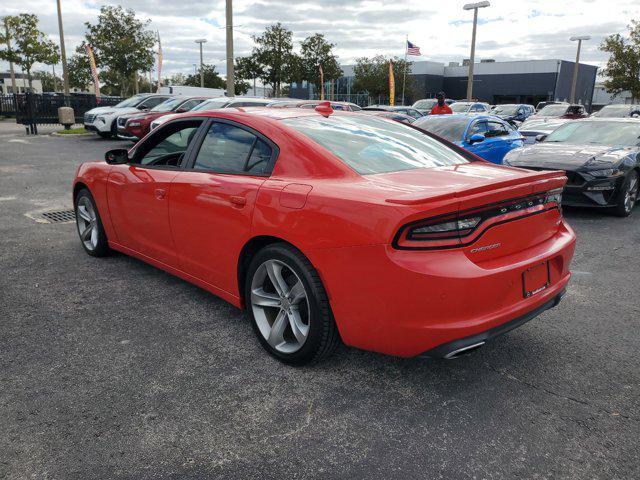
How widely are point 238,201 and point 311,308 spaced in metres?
0.86

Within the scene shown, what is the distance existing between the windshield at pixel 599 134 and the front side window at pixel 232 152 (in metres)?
6.94

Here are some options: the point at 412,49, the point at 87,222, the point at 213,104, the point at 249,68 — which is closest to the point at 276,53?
the point at 249,68

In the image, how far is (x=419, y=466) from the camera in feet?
7.61

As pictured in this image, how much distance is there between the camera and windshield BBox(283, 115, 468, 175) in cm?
321

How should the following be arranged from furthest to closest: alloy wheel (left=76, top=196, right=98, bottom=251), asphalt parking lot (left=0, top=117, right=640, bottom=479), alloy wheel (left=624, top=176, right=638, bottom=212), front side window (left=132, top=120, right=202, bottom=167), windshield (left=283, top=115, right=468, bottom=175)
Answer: alloy wheel (left=624, top=176, right=638, bottom=212), alloy wheel (left=76, top=196, right=98, bottom=251), front side window (left=132, top=120, right=202, bottom=167), windshield (left=283, top=115, right=468, bottom=175), asphalt parking lot (left=0, top=117, right=640, bottom=479)

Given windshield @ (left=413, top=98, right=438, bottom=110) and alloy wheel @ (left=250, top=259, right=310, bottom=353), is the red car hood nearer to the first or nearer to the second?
alloy wheel @ (left=250, top=259, right=310, bottom=353)

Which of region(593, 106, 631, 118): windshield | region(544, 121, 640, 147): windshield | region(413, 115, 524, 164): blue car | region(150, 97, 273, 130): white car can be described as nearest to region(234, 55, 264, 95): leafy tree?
region(150, 97, 273, 130): white car

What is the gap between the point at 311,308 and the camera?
2.89 meters

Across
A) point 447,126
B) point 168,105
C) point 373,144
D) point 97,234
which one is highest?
point 168,105

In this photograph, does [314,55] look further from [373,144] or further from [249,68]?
[373,144]

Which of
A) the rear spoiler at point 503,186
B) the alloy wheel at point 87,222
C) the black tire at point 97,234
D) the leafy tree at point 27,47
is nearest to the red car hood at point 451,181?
the rear spoiler at point 503,186

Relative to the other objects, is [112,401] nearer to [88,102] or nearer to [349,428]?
[349,428]

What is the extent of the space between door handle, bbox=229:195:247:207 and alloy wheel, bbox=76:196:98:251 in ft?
7.76

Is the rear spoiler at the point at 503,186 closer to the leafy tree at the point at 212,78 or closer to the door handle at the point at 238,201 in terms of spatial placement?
the door handle at the point at 238,201
